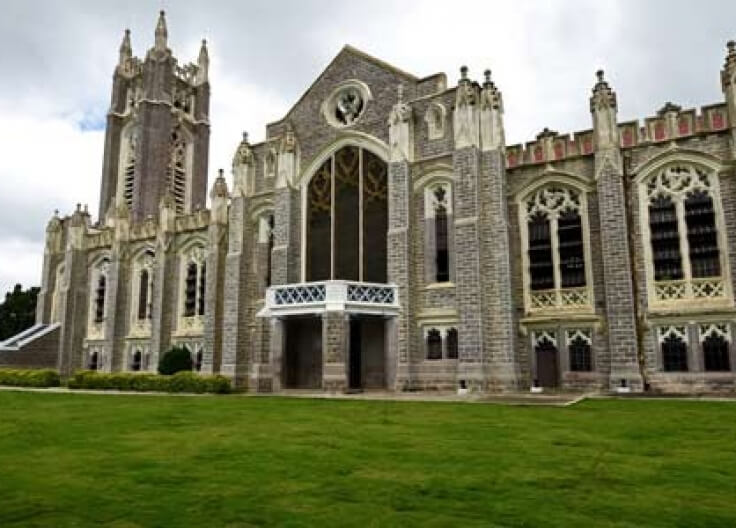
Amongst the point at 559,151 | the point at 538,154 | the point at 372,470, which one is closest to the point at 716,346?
the point at 559,151

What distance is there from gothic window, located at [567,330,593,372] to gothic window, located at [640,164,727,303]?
2.81 metres

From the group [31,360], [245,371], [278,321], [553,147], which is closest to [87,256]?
[31,360]

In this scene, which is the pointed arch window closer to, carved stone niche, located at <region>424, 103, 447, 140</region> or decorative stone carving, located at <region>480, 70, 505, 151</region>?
carved stone niche, located at <region>424, 103, 447, 140</region>

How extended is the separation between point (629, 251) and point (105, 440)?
1859cm

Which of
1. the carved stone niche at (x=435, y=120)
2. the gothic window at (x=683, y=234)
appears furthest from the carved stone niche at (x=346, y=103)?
the gothic window at (x=683, y=234)

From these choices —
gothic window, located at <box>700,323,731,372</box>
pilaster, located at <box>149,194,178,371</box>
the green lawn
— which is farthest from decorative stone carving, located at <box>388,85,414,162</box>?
pilaster, located at <box>149,194,178,371</box>

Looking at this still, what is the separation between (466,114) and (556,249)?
663 cm

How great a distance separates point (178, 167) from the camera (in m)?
49.6

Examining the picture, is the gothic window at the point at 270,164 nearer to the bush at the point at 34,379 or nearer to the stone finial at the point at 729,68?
the bush at the point at 34,379

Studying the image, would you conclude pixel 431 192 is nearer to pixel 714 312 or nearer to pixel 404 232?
pixel 404 232

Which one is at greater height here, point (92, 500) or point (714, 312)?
point (714, 312)

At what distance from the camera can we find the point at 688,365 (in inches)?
798

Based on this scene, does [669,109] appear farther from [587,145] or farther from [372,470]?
[372,470]

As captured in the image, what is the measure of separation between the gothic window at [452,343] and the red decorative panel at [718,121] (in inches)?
473
